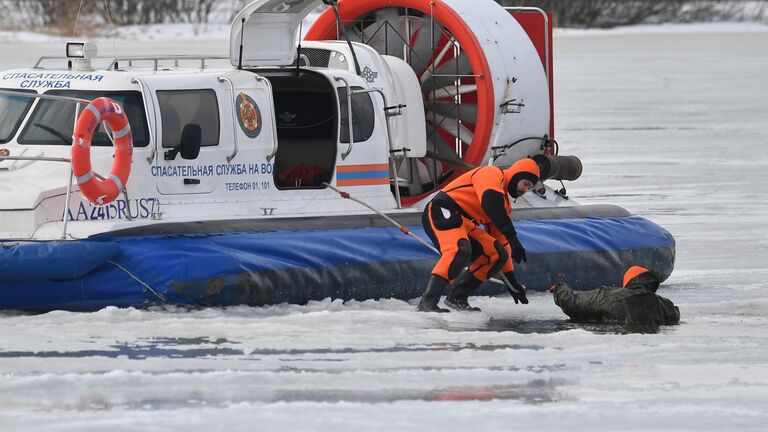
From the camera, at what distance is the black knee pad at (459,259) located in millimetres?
8188

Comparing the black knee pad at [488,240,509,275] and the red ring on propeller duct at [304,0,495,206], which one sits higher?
the red ring on propeller duct at [304,0,495,206]

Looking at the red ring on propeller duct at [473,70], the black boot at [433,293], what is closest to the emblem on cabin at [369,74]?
the red ring on propeller duct at [473,70]

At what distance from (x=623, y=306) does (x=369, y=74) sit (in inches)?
96.3

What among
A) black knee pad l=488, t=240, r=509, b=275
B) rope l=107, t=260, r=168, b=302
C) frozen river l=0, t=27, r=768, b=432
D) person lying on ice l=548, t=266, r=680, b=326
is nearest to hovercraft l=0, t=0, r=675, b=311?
rope l=107, t=260, r=168, b=302

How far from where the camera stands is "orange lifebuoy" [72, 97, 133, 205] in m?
7.74

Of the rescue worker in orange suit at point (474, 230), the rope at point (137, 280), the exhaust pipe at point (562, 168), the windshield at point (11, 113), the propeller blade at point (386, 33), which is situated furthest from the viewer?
the propeller blade at point (386, 33)

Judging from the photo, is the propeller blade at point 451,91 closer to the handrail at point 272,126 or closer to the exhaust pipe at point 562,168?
the exhaust pipe at point 562,168

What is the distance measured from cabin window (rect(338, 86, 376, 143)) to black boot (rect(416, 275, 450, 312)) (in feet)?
4.32

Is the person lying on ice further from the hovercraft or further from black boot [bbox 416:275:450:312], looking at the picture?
the hovercraft

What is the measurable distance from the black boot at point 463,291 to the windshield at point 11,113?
2454mm

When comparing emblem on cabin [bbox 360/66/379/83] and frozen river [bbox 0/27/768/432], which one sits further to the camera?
emblem on cabin [bbox 360/66/379/83]

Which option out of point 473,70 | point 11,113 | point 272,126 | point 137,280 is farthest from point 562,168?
point 11,113

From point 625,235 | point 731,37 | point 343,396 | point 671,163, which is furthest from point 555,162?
point 731,37

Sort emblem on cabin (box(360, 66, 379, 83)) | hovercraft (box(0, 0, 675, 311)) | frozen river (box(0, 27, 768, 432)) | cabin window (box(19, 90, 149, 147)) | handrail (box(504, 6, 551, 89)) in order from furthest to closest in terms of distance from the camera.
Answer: handrail (box(504, 6, 551, 89)) → emblem on cabin (box(360, 66, 379, 83)) → cabin window (box(19, 90, 149, 147)) → hovercraft (box(0, 0, 675, 311)) → frozen river (box(0, 27, 768, 432))
